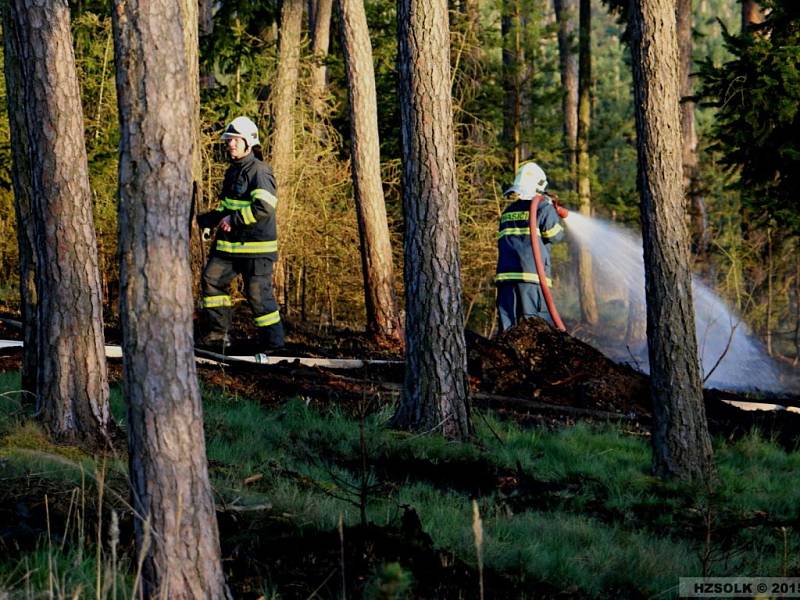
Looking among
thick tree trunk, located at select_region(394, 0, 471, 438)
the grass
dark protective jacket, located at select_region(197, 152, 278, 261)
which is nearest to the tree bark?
dark protective jacket, located at select_region(197, 152, 278, 261)

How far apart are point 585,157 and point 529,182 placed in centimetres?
1263

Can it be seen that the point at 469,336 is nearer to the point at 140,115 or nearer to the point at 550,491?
the point at 550,491

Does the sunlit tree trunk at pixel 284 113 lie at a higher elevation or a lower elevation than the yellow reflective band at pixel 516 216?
higher

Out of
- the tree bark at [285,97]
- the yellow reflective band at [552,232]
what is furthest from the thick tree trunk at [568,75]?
the yellow reflective band at [552,232]

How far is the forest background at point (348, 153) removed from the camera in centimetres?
1396

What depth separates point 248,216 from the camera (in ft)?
34.0

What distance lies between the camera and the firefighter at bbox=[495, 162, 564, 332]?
1234cm

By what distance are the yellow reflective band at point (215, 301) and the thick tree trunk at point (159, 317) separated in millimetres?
6451

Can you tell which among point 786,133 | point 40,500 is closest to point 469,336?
point 786,133

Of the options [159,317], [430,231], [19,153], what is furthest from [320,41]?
[159,317]

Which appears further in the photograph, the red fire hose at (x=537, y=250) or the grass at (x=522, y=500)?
the red fire hose at (x=537, y=250)

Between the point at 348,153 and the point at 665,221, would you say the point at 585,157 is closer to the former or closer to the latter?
the point at 348,153

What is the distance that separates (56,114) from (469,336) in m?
5.70

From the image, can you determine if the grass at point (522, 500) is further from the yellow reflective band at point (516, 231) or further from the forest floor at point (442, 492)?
the yellow reflective band at point (516, 231)
